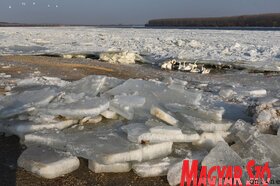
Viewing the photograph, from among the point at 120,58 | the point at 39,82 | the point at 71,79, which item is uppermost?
the point at 39,82

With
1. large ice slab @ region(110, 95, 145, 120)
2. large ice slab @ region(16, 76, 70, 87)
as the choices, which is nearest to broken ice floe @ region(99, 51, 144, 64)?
large ice slab @ region(16, 76, 70, 87)

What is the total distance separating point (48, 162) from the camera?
2.94m

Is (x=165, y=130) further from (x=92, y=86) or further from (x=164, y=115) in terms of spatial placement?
(x=92, y=86)

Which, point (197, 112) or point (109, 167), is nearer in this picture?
point (109, 167)

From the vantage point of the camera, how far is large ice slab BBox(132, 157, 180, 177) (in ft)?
9.78

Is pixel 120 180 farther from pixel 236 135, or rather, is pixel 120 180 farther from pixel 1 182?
pixel 236 135

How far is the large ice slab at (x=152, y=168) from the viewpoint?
9.78 ft

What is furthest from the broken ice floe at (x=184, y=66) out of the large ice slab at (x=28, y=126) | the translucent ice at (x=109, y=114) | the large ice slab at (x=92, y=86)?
the large ice slab at (x=28, y=126)

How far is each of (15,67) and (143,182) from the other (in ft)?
18.7

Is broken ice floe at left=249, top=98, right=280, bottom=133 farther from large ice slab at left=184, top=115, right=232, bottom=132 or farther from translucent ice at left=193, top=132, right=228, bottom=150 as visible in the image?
translucent ice at left=193, top=132, right=228, bottom=150

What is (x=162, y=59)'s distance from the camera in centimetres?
1057

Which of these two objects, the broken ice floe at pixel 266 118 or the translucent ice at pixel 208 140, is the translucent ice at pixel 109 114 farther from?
the broken ice floe at pixel 266 118

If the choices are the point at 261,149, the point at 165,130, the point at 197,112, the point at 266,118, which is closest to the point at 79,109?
the point at 165,130

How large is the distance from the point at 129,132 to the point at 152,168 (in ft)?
1.29
